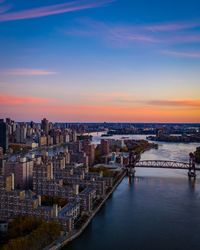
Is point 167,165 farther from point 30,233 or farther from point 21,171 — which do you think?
point 30,233

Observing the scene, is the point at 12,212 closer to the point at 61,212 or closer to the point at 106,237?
the point at 61,212

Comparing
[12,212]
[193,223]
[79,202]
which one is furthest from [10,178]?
[193,223]

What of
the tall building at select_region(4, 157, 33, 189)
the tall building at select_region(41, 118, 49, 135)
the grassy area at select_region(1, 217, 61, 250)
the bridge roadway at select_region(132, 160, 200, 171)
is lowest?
the grassy area at select_region(1, 217, 61, 250)

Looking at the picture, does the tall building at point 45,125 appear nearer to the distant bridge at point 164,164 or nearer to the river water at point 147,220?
the distant bridge at point 164,164

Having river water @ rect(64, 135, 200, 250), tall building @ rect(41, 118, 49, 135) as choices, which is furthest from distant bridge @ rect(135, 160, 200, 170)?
tall building @ rect(41, 118, 49, 135)

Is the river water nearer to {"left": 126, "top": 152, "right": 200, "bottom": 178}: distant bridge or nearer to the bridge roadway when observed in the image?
{"left": 126, "top": 152, "right": 200, "bottom": 178}: distant bridge

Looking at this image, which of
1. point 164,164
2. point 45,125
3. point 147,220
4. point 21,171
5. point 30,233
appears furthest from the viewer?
point 45,125

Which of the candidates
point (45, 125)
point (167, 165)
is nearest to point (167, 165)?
point (167, 165)

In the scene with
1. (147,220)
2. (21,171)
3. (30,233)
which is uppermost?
(21,171)

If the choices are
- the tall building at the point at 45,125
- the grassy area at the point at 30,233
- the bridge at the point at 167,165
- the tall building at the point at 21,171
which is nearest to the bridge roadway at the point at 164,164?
the bridge at the point at 167,165
